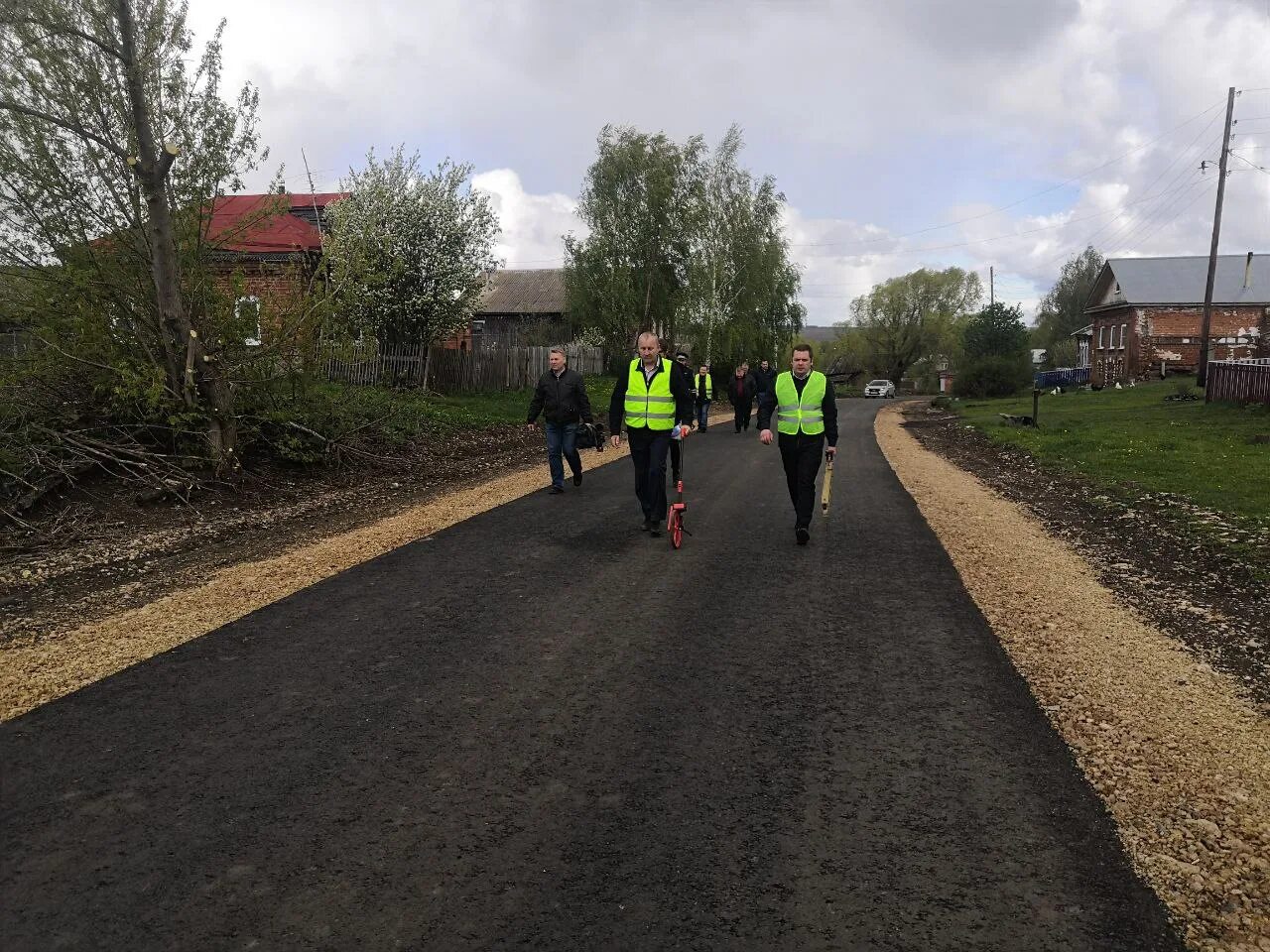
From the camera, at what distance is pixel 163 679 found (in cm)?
475

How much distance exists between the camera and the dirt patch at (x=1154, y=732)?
2951 mm

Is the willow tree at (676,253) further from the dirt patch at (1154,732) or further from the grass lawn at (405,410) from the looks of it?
the dirt patch at (1154,732)

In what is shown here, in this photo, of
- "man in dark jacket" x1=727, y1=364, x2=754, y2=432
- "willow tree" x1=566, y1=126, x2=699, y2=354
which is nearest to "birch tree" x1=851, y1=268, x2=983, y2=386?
"willow tree" x1=566, y1=126, x2=699, y2=354

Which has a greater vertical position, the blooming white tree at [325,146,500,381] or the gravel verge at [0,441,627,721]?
the blooming white tree at [325,146,500,381]

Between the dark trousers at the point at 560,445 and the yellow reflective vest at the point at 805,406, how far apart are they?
11.2 ft

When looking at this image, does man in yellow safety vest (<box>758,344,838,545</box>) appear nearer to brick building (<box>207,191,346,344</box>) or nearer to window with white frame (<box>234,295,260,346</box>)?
→ window with white frame (<box>234,295,260,346</box>)

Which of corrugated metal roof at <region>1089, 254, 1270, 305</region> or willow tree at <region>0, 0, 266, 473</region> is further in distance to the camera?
corrugated metal roof at <region>1089, 254, 1270, 305</region>

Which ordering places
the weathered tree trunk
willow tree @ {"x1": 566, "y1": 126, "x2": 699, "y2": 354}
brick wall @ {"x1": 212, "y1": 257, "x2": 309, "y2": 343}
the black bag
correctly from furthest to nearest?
willow tree @ {"x1": 566, "y1": 126, "x2": 699, "y2": 354}, brick wall @ {"x1": 212, "y1": 257, "x2": 309, "y2": 343}, the black bag, the weathered tree trunk

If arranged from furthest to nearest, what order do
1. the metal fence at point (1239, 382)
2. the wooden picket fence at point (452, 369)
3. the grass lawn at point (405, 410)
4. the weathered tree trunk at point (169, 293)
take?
the wooden picket fence at point (452, 369)
the metal fence at point (1239, 382)
the grass lawn at point (405, 410)
the weathered tree trunk at point (169, 293)

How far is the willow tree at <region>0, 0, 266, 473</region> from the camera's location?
944 centimetres

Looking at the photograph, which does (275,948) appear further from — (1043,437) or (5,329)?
(1043,437)

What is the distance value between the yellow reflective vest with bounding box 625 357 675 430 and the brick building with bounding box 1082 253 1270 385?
44.2 m

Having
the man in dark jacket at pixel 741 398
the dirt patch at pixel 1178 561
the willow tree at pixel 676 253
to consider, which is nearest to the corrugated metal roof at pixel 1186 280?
Result: the willow tree at pixel 676 253

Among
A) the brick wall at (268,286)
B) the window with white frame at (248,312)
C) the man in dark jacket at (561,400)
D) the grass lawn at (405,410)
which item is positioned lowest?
the grass lawn at (405,410)
